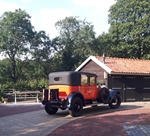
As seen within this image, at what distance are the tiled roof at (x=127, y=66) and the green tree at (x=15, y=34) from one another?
49.2 feet

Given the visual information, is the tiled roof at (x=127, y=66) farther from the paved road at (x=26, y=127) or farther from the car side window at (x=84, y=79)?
the paved road at (x=26, y=127)

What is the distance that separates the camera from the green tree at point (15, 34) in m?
33.5

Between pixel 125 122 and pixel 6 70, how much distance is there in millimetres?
26792

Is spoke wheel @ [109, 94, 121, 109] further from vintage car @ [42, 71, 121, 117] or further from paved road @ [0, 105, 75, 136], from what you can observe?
paved road @ [0, 105, 75, 136]

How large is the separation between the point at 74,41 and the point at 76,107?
26.5 m

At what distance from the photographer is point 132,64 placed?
22.7 metres

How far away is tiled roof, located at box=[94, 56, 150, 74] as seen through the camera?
20669 mm

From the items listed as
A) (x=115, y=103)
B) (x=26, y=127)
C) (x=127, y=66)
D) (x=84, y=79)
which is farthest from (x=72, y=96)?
(x=127, y=66)

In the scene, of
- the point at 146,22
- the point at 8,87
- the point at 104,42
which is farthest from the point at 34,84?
the point at 146,22

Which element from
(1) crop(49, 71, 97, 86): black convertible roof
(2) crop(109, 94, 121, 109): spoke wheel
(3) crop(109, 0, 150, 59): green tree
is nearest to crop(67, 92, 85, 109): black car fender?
(1) crop(49, 71, 97, 86): black convertible roof

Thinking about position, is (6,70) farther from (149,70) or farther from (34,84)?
(149,70)

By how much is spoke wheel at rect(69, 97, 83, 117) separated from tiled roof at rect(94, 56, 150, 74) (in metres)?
7.14

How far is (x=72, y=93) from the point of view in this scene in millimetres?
13250

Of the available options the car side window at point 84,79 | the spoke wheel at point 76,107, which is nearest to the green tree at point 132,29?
the car side window at point 84,79
